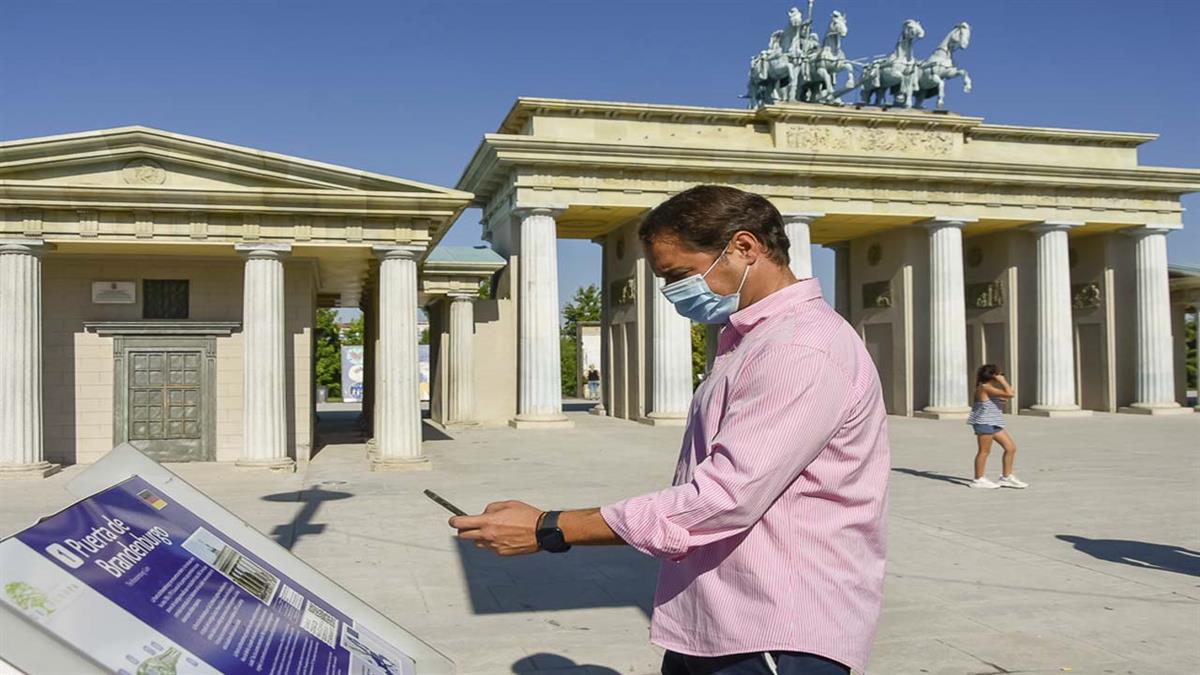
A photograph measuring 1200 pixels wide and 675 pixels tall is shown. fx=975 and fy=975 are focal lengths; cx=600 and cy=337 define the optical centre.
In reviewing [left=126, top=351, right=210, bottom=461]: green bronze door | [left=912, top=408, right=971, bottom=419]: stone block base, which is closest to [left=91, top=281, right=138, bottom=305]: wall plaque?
[left=126, top=351, right=210, bottom=461]: green bronze door

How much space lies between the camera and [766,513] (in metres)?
2.35

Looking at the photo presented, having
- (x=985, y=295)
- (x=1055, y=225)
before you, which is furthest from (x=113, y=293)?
(x=985, y=295)

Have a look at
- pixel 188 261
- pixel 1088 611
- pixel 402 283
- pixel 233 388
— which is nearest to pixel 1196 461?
pixel 1088 611

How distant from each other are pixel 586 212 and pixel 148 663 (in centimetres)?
2820

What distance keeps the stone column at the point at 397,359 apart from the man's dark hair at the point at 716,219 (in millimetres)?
14118

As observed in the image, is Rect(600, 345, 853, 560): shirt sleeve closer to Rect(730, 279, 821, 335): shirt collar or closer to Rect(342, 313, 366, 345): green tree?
Rect(730, 279, 821, 335): shirt collar

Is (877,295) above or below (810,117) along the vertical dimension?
below

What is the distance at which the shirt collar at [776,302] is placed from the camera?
2.56 m

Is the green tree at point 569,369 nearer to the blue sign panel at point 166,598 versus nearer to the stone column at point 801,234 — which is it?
the stone column at point 801,234

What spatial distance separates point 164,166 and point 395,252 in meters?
3.80

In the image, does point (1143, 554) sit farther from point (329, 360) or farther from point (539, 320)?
point (329, 360)

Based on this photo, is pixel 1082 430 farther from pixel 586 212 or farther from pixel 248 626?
pixel 248 626

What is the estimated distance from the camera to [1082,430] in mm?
25156

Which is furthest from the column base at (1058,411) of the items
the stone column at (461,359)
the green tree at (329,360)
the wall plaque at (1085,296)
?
the green tree at (329,360)
